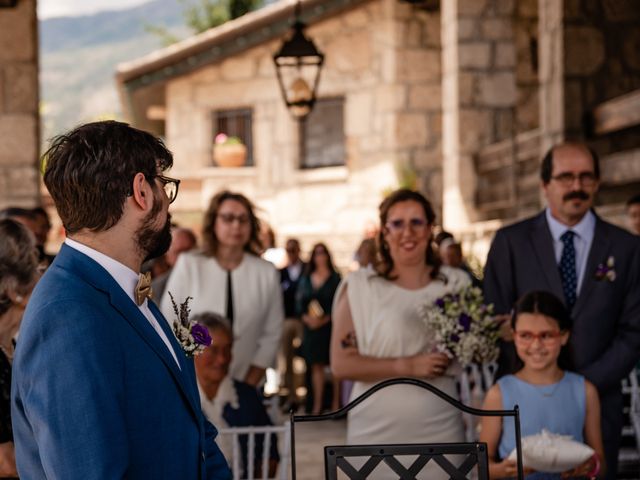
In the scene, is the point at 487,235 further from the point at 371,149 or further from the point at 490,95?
the point at 371,149

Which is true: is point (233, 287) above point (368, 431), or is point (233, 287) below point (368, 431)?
above

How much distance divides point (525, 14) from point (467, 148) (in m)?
2.53

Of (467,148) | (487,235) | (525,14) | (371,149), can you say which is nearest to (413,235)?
(487,235)

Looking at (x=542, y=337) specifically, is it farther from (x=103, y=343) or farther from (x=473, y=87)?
(x=473, y=87)

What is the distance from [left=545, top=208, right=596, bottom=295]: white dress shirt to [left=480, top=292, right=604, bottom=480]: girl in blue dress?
0.40 metres

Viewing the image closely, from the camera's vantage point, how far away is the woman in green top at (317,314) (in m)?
10.1

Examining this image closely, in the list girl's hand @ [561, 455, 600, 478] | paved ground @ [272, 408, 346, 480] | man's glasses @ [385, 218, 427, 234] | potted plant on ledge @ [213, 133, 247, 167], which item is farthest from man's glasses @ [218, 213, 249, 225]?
potted plant on ledge @ [213, 133, 247, 167]

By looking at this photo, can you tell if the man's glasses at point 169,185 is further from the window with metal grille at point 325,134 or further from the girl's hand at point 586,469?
the window with metal grille at point 325,134

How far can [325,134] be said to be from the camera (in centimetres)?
1764

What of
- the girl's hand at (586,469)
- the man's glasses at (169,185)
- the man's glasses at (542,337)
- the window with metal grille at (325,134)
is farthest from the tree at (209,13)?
the man's glasses at (169,185)

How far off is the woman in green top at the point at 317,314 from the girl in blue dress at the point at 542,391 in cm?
599

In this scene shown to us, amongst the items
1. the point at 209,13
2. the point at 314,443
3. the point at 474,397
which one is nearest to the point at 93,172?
the point at 474,397

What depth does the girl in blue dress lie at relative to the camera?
3.85 meters

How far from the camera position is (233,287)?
5473 millimetres
